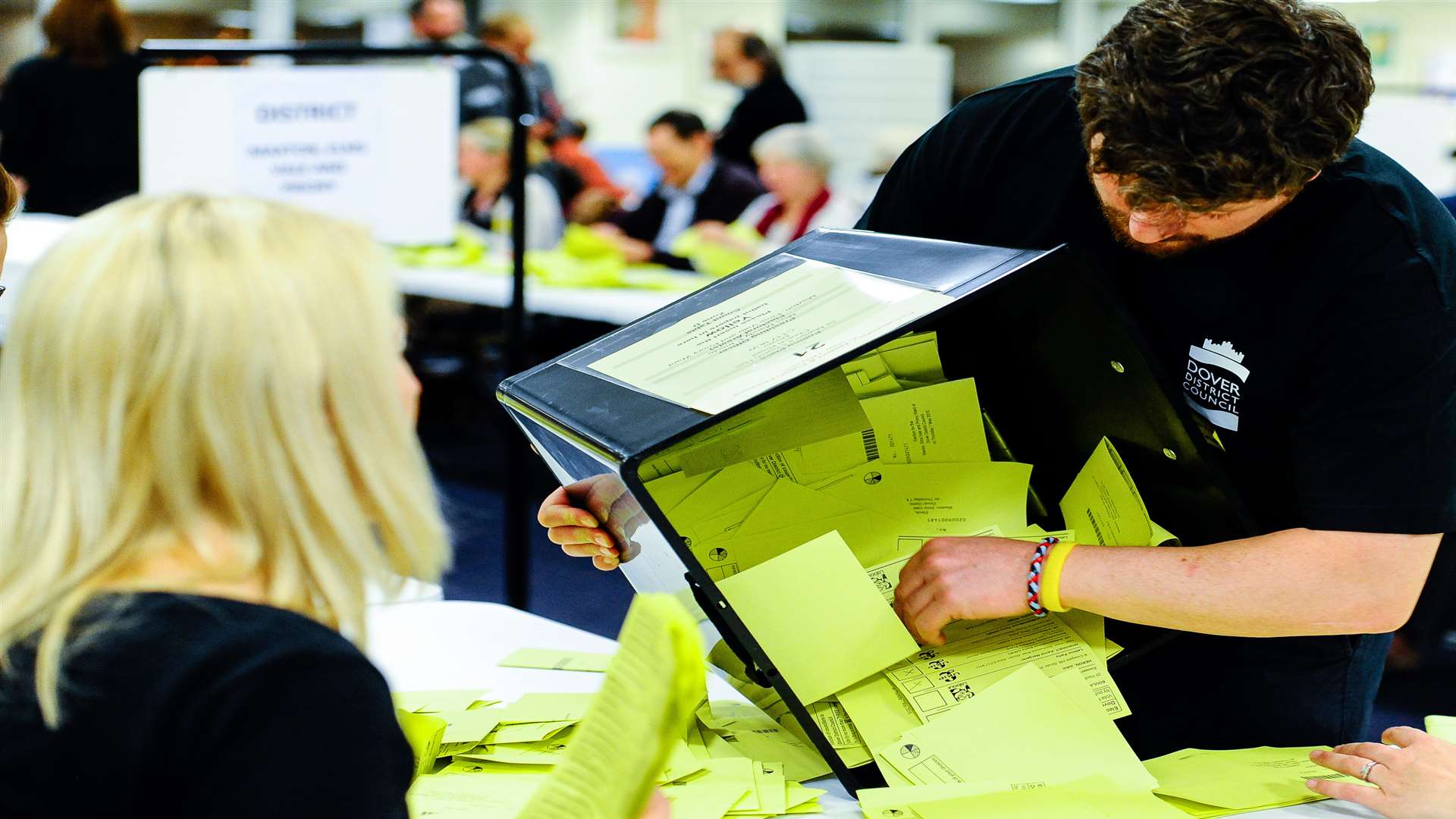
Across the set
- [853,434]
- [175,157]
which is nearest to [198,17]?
[175,157]

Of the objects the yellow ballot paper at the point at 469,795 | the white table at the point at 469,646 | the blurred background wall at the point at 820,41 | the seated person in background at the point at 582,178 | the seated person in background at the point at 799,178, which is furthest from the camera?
the blurred background wall at the point at 820,41

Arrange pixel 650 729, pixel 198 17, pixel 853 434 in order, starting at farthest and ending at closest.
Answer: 1. pixel 198 17
2. pixel 853 434
3. pixel 650 729

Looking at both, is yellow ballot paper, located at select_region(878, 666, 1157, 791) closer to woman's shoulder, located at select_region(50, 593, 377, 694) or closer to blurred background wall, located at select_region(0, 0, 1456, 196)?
woman's shoulder, located at select_region(50, 593, 377, 694)

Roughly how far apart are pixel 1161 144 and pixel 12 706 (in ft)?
2.72

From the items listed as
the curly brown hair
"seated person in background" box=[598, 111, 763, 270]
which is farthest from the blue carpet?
the curly brown hair

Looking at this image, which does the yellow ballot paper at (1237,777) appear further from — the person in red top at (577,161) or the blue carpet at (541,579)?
the person in red top at (577,161)

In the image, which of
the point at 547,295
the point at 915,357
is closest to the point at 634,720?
the point at 915,357

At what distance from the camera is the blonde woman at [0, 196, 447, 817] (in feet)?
2.03

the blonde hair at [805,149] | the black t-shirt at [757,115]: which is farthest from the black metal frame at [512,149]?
the black t-shirt at [757,115]

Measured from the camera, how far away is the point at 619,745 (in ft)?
2.13

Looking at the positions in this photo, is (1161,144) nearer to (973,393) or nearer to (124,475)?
(973,393)

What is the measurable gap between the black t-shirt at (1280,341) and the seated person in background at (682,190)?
3609 mm

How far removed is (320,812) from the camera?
63 cm

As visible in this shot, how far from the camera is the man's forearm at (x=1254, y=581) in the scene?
1049mm
